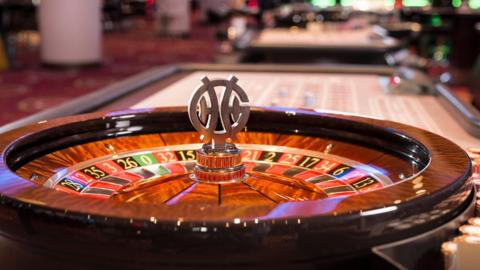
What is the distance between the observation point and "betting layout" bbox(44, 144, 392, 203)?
0.87 metres

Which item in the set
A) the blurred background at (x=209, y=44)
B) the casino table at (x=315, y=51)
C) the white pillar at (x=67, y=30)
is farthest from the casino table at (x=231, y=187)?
the white pillar at (x=67, y=30)

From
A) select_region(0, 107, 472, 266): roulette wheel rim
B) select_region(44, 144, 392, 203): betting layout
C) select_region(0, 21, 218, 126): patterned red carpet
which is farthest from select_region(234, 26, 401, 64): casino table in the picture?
select_region(0, 107, 472, 266): roulette wheel rim

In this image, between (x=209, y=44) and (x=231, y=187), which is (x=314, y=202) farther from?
(x=209, y=44)

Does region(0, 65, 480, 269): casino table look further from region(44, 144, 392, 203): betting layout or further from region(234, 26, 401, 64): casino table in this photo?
region(234, 26, 401, 64): casino table

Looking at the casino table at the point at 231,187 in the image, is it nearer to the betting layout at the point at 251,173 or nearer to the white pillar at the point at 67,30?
the betting layout at the point at 251,173

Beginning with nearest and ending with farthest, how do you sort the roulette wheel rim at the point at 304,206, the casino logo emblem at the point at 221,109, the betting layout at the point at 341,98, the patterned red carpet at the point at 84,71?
the roulette wheel rim at the point at 304,206
the casino logo emblem at the point at 221,109
the betting layout at the point at 341,98
the patterned red carpet at the point at 84,71

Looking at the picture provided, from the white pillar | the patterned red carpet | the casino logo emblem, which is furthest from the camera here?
the white pillar

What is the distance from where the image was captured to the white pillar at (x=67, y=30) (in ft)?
26.2

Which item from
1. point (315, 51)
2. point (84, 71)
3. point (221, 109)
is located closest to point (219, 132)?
point (221, 109)

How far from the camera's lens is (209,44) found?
12758 millimetres

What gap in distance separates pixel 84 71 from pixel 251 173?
24.4 feet

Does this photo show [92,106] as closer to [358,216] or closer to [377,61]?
[358,216]

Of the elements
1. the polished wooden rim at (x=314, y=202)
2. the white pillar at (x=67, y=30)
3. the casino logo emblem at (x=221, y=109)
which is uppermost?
the casino logo emblem at (x=221, y=109)

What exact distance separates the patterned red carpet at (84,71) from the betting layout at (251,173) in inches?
161
